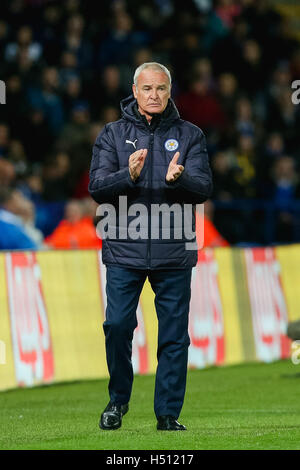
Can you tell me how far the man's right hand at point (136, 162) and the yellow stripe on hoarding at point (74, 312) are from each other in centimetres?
469

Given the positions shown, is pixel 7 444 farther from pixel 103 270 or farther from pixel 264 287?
pixel 264 287

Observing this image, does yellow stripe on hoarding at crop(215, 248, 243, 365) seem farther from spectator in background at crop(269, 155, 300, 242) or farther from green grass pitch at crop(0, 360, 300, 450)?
spectator in background at crop(269, 155, 300, 242)

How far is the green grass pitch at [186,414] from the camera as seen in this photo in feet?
25.5

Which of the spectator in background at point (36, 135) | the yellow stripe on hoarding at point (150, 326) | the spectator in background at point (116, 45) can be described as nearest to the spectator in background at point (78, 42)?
the spectator in background at point (116, 45)

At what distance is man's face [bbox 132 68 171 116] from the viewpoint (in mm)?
8250

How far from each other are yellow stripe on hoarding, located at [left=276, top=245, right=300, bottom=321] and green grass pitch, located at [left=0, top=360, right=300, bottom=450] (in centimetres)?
152

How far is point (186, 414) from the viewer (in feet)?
31.6

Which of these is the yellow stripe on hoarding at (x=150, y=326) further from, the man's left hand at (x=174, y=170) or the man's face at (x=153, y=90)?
the man's left hand at (x=174, y=170)

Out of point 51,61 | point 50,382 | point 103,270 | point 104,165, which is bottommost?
point 50,382

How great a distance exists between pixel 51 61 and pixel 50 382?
8.10 metres

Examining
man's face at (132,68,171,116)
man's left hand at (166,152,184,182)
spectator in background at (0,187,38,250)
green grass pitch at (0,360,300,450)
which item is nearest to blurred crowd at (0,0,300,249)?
spectator in background at (0,187,38,250)

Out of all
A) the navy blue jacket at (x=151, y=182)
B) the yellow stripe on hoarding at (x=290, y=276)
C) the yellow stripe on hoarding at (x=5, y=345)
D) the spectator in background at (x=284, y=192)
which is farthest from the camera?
the spectator in background at (x=284, y=192)
